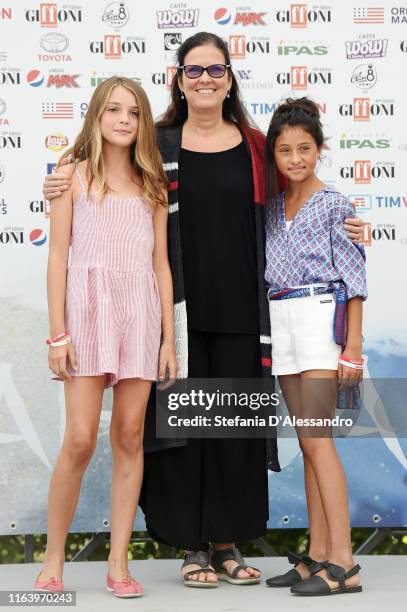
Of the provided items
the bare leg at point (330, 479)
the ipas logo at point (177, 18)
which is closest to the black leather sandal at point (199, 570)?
the bare leg at point (330, 479)

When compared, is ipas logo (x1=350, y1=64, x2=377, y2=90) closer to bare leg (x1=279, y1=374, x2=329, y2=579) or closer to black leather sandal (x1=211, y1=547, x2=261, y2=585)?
bare leg (x1=279, y1=374, x2=329, y2=579)

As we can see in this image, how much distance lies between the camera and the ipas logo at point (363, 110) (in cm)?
455

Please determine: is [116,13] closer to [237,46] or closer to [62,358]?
[237,46]

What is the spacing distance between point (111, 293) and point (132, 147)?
0.53 m

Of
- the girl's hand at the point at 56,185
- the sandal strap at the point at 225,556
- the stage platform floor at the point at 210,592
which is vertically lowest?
the stage platform floor at the point at 210,592

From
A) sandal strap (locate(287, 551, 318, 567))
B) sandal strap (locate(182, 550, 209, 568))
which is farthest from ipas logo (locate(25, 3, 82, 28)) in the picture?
sandal strap (locate(287, 551, 318, 567))

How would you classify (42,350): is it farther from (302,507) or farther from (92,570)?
(302,507)

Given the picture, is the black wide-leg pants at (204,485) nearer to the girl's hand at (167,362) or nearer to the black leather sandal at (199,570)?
the black leather sandal at (199,570)

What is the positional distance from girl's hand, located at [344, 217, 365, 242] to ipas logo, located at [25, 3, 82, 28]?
63.6 inches

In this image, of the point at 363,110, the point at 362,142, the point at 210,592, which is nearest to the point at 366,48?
the point at 363,110

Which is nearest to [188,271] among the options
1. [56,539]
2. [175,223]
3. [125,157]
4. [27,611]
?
[175,223]

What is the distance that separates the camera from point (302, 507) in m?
4.63

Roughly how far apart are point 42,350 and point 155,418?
0.90 m

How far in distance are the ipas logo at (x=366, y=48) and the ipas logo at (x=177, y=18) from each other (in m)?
0.64
